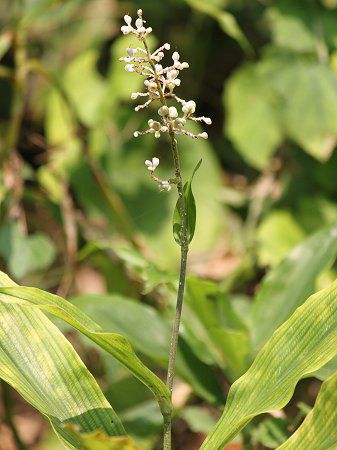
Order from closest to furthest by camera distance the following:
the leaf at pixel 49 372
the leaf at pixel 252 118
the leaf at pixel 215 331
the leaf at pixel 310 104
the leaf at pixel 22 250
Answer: the leaf at pixel 49 372, the leaf at pixel 215 331, the leaf at pixel 22 250, the leaf at pixel 310 104, the leaf at pixel 252 118

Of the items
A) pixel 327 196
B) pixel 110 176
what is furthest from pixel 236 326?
pixel 110 176

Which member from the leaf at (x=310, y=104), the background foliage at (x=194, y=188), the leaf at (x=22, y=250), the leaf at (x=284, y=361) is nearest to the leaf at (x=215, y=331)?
the background foliage at (x=194, y=188)

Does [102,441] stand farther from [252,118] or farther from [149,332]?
[252,118]

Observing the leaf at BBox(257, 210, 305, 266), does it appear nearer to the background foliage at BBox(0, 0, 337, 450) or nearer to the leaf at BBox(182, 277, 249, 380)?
the background foliage at BBox(0, 0, 337, 450)

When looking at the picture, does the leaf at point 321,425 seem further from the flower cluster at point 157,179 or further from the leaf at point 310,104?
the leaf at point 310,104

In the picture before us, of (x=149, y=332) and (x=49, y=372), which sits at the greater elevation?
(x=49, y=372)

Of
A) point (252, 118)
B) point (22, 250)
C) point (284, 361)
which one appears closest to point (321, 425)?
point (284, 361)
